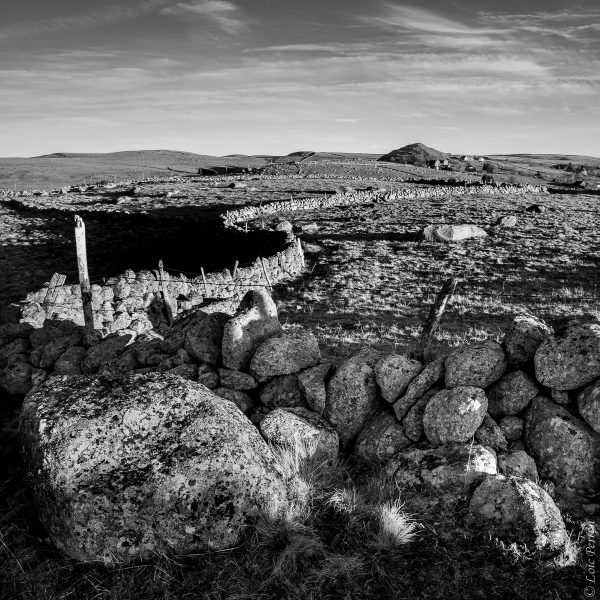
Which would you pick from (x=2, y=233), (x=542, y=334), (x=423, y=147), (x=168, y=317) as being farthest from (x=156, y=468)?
(x=423, y=147)

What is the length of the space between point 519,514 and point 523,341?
2608 mm

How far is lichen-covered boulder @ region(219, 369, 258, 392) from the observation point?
25.4ft

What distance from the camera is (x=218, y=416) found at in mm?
5012

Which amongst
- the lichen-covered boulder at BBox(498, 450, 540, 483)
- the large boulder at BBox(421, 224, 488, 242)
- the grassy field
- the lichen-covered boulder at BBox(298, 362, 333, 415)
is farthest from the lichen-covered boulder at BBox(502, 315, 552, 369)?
the large boulder at BBox(421, 224, 488, 242)

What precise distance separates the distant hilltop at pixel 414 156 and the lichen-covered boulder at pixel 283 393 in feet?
A: 422

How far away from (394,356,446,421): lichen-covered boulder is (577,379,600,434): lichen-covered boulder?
1643mm

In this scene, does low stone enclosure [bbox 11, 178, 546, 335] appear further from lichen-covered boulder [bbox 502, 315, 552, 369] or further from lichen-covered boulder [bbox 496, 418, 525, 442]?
lichen-covered boulder [bbox 496, 418, 525, 442]

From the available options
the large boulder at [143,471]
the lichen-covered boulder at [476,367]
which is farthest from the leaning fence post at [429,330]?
the large boulder at [143,471]

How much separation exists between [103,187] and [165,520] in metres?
91.0

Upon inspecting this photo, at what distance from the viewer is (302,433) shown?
6102 millimetres

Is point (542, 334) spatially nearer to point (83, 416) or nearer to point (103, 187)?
point (83, 416)

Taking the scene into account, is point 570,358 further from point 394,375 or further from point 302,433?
point 302,433

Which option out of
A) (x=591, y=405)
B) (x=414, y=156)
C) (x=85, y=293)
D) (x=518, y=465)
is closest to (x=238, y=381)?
(x=518, y=465)

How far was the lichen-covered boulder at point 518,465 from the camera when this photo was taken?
5.70 m
